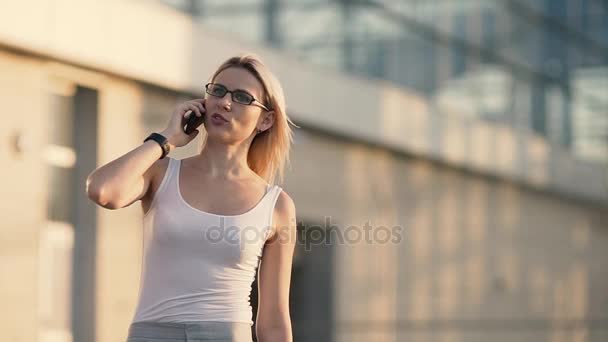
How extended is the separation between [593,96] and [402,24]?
9.18 meters

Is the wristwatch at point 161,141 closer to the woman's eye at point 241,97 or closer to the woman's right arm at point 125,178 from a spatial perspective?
the woman's right arm at point 125,178

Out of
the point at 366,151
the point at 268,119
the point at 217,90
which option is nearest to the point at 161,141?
the point at 217,90

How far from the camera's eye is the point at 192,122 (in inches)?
163

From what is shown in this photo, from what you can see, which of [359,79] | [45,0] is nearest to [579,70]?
[359,79]

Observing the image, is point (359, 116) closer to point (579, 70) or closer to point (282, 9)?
point (282, 9)

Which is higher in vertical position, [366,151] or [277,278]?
[366,151]

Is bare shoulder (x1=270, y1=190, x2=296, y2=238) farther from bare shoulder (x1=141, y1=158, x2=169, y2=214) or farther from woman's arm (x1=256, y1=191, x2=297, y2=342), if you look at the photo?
bare shoulder (x1=141, y1=158, x2=169, y2=214)

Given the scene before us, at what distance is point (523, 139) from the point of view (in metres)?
22.0

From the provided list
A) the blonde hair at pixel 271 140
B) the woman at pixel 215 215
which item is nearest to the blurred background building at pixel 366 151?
the blonde hair at pixel 271 140

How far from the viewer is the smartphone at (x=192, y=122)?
4.12 metres

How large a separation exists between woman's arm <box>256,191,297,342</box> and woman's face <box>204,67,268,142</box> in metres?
0.27

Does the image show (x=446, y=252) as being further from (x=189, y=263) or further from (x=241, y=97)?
(x=189, y=263)

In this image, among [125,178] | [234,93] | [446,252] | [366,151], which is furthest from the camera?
[446,252]

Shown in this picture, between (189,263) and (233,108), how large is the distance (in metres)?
0.52
